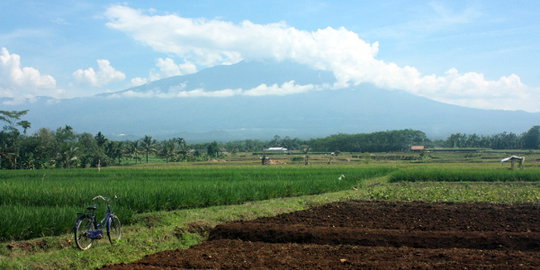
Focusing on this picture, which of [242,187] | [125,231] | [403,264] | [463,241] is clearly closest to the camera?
[403,264]

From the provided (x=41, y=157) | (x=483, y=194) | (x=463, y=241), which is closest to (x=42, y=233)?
(x=463, y=241)

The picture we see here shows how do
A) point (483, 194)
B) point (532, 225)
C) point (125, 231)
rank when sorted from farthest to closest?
point (483, 194)
point (532, 225)
point (125, 231)

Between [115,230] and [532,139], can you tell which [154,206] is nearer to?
[115,230]

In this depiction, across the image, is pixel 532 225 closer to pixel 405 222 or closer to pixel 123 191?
pixel 405 222

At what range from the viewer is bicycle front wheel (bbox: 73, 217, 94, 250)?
9211mm

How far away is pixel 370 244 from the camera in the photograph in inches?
404

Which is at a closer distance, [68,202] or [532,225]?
[532,225]

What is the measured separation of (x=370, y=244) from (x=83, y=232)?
5777 mm

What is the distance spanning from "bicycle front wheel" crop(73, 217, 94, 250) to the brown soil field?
3.92 ft

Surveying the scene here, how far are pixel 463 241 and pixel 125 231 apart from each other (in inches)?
299

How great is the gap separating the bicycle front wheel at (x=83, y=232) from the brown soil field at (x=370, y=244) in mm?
1193

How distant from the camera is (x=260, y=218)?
46.3 ft

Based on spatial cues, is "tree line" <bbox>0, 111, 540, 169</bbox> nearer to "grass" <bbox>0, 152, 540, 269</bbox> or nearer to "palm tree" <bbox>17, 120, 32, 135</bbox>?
"palm tree" <bbox>17, 120, 32, 135</bbox>

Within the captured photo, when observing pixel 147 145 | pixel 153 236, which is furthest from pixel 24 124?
pixel 153 236
